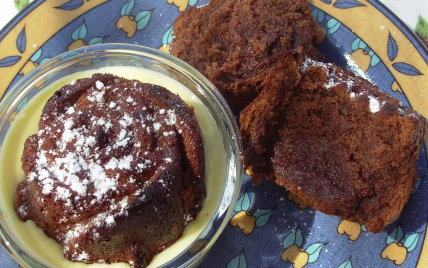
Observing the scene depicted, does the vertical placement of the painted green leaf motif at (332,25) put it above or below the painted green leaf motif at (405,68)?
above

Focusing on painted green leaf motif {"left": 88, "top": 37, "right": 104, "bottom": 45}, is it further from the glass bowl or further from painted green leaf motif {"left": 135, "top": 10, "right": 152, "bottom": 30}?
the glass bowl

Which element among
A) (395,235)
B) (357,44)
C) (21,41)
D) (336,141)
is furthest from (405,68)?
(21,41)

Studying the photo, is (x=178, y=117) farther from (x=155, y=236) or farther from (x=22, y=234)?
(x=22, y=234)

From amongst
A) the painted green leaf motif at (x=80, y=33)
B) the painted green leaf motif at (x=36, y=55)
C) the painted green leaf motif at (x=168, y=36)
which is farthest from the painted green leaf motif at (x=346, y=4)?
the painted green leaf motif at (x=36, y=55)

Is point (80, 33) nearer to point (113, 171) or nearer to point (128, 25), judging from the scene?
point (128, 25)

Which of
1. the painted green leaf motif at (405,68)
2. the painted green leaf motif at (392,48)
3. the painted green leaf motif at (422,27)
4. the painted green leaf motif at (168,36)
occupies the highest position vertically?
the painted green leaf motif at (168,36)

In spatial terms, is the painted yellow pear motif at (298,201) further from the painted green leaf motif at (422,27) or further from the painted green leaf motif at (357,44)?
the painted green leaf motif at (422,27)
